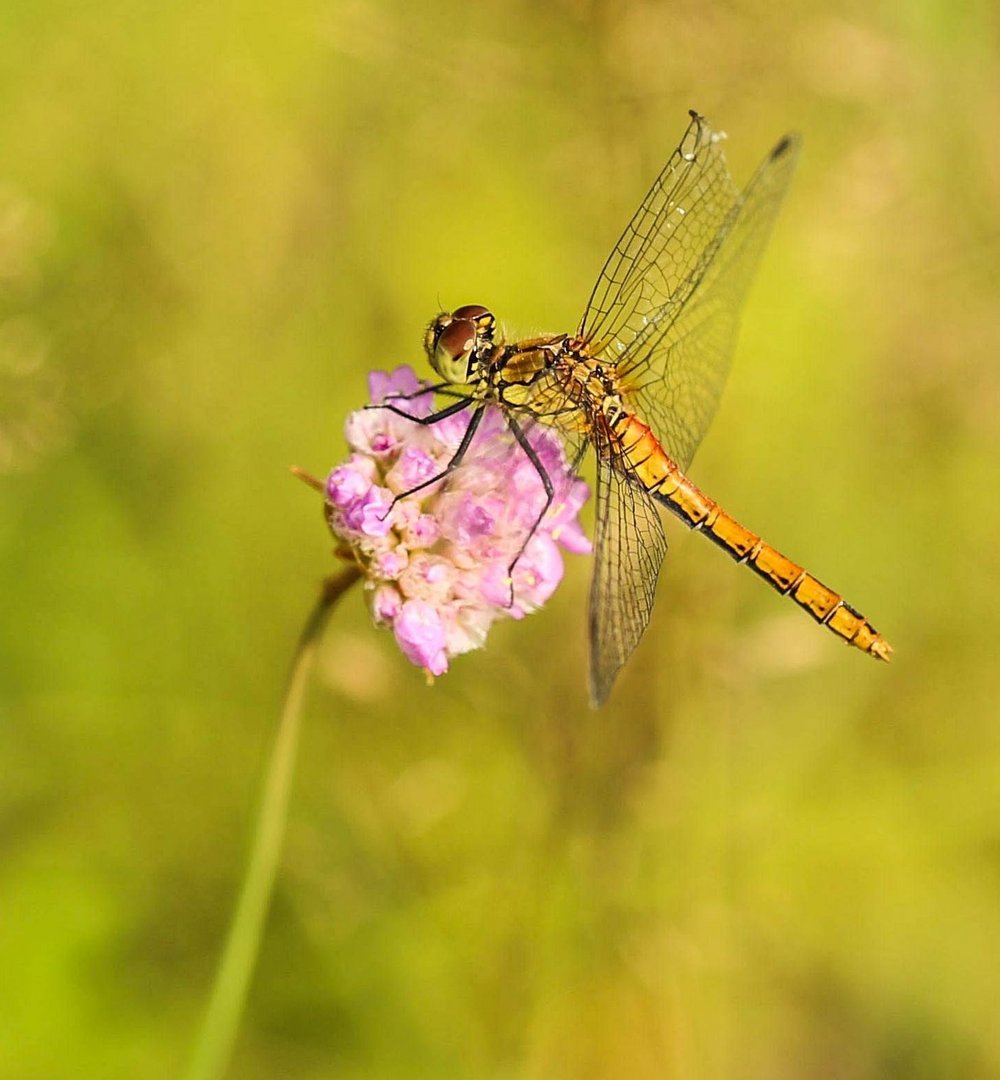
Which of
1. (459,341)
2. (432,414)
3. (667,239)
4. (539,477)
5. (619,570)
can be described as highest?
(667,239)

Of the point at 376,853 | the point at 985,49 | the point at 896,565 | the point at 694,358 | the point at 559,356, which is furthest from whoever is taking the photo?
the point at 985,49

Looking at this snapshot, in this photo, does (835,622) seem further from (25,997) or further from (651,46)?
(25,997)

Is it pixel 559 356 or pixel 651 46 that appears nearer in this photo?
pixel 559 356

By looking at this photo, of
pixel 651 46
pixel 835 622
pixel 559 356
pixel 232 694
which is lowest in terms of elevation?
pixel 835 622

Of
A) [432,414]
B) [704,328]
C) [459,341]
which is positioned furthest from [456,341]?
[704,328]

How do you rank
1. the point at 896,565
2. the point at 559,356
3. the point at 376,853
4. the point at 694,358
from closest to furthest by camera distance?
the point at 559,356 → the point at 694,358 → the point at 376,853 → the point at 896,565

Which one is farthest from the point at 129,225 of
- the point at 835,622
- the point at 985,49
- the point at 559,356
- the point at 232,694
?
the point at 985,49

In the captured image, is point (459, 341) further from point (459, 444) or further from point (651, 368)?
point (651, 368)
